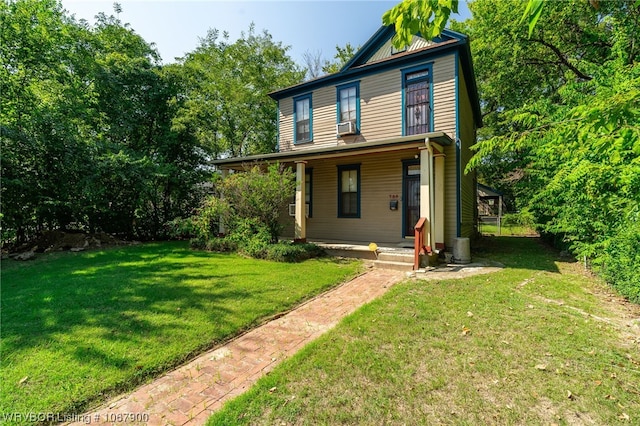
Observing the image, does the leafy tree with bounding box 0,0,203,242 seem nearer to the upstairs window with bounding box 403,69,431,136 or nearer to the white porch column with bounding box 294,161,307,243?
the white porch column with bounding box 294,161,307,243

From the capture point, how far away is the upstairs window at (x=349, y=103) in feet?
33.5

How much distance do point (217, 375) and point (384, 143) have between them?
21.9ft

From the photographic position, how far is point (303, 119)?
38.0 ft

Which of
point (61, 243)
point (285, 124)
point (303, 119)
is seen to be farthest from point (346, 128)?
point (61, 243)

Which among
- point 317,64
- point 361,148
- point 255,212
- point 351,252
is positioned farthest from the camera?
point 317,64

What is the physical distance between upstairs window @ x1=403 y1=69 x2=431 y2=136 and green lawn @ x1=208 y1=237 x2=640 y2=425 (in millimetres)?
6105

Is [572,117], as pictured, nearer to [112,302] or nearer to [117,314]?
[117,314]

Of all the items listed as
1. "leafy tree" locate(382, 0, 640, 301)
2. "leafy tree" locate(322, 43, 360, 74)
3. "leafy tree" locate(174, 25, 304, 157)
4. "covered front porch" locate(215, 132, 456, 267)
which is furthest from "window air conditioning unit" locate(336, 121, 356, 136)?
"leafy tree" locate(322, 43, 360, 74)

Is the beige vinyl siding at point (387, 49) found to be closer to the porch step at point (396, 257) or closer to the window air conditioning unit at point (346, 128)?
the window air conditioning unit at point (346, 128)

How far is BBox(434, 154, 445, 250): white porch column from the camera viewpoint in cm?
818

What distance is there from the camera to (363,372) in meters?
2.79

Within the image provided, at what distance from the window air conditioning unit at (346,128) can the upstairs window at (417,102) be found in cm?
174

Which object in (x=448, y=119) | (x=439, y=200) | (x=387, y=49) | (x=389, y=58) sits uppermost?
(x=387, y=49)

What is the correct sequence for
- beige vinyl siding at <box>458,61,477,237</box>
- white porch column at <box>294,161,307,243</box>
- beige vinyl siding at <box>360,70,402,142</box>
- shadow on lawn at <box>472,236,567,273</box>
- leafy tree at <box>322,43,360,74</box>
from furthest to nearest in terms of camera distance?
leafy tree at <box>322,43,360,74</box>, beige vinyl siding at <box>360,70,402,142</box>, beige vinyl siding at <box>458,61,477,237</box>, white porch column at <box>294,161,307,243</box>, shadow on lawn at <box>472,236,567,273</box>
